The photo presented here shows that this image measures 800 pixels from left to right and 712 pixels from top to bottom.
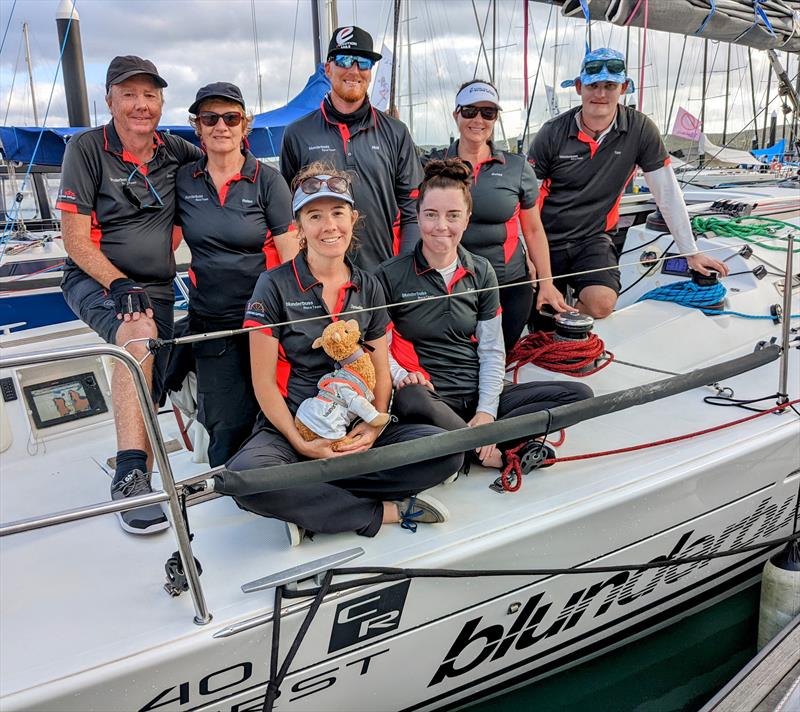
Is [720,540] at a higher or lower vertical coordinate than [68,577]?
lower

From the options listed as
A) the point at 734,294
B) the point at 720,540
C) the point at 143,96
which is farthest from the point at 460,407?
the point at 734,294

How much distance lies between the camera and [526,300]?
3105 millimetres

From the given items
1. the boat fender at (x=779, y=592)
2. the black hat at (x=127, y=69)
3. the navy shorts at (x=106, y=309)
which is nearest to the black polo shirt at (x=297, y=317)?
the navy shorts at (x=106, y=309)

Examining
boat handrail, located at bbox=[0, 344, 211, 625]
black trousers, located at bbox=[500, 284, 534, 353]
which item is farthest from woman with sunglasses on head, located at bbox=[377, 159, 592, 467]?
boat handrail, located at bbox=[0, 344, 211, 625]

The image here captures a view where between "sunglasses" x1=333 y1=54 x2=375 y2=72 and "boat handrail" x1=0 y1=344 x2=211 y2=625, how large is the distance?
71.7 inches

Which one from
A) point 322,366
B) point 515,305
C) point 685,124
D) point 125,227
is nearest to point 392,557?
point 322,366

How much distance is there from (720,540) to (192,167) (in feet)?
8.82

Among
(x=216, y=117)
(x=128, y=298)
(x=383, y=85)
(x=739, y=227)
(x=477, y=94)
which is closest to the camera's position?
(x=128, y=298)

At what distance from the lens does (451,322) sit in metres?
2.55

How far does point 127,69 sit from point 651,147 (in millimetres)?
2560

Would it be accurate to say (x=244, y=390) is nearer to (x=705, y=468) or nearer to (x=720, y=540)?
(x=705, y=468)

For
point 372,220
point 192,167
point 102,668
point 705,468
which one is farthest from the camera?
point 372,220

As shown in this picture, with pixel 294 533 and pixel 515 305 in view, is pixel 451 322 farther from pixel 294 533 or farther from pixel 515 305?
pixel 294 533

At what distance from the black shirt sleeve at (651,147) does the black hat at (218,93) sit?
2.11 meters
